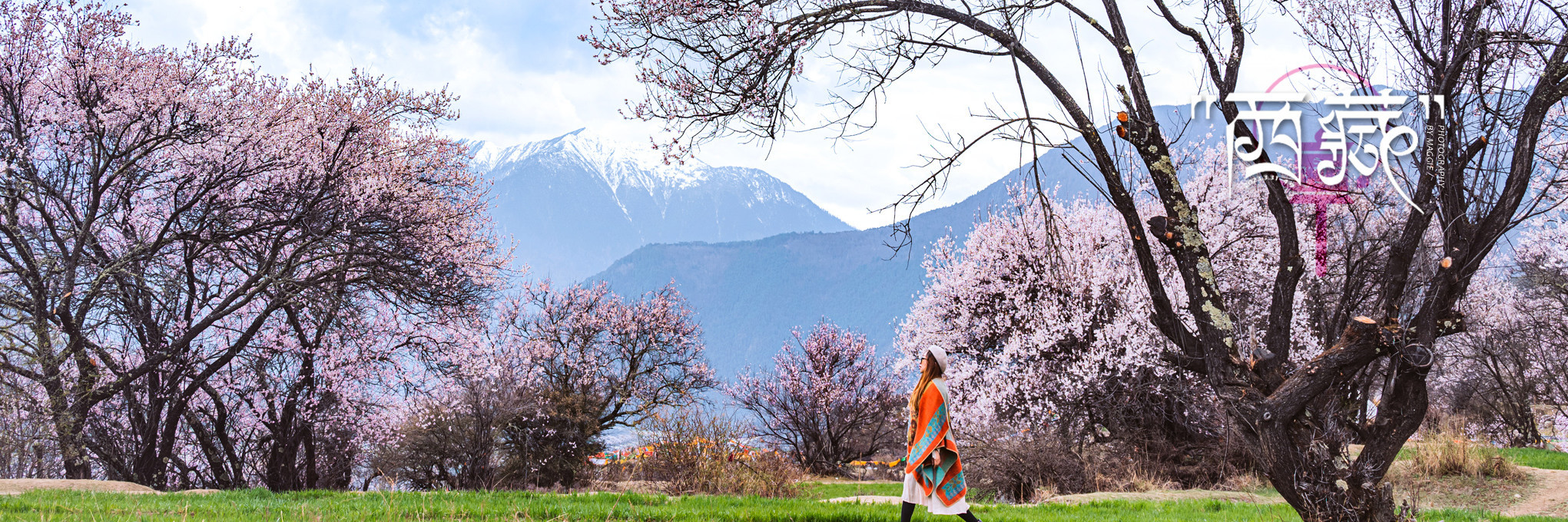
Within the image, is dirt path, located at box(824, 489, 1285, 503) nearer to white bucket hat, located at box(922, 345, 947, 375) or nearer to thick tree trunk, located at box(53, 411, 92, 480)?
white bucket hat, located at box(922, 345, 947, 375)

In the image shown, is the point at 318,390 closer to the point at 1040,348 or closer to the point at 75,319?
the point at 75,319

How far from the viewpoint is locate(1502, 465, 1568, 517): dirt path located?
9922mm

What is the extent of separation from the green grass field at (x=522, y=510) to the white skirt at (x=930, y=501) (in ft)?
2.07

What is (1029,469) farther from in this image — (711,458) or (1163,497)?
(711,458)

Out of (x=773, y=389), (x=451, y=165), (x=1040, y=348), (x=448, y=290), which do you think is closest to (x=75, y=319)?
(x=448, y=290)

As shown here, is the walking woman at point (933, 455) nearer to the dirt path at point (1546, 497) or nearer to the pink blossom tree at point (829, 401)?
the dirt path at point (1546, 497)

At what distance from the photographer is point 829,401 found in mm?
27156

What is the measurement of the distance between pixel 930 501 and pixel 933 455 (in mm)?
364

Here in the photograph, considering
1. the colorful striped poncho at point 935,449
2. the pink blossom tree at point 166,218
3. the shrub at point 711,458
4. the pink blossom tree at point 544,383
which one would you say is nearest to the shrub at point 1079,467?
the shrub at point 711,458

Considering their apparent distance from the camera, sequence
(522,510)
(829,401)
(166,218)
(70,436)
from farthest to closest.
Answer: (829,401) < (166,218) < (70,436) < (522,510)

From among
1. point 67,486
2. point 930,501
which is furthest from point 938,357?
point 67,486

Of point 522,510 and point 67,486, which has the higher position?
point 67,486

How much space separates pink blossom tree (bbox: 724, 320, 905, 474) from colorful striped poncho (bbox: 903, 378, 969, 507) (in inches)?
754

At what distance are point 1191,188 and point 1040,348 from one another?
6456 millimetres
